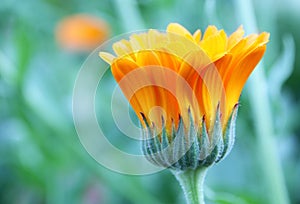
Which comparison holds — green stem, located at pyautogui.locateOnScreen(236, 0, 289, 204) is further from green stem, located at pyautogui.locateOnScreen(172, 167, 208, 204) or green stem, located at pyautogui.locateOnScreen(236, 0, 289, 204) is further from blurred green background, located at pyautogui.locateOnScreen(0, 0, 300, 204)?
green stem, located at pyautogui.locateOnScreen(172, 167, 208, 204)

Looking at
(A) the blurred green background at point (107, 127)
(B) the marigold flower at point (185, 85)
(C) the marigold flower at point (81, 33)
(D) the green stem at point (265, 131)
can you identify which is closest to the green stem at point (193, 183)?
(B) the marigold flower at point (185, 85)

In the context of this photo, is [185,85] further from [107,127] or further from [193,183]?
[107,127]

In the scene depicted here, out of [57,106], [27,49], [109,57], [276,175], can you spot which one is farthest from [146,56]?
[57,106]

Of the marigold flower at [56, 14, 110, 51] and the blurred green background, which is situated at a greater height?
the marigold flower at [56, 14, 110, 51]

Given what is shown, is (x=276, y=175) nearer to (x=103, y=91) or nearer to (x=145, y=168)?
(x=145, y=168)

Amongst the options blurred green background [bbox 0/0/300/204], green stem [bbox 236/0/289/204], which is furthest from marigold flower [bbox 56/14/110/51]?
green stem [bbox 236/0/289/204]

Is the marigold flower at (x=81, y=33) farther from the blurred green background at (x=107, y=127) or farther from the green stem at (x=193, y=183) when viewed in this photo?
the green stem at (x=193, y=183)
